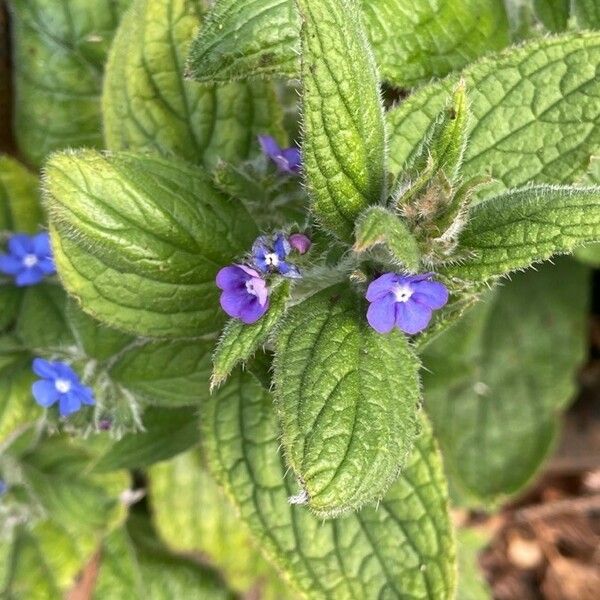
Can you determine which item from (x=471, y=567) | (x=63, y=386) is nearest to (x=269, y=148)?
(x=63, y=386)

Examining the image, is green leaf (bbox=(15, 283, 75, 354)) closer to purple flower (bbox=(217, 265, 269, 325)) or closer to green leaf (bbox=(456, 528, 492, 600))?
purple flower (bbox=(217, 265, 269, 325))

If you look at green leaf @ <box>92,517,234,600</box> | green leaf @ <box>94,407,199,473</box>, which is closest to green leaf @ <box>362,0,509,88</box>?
green leaf @ <box>94,407,199,473</box>

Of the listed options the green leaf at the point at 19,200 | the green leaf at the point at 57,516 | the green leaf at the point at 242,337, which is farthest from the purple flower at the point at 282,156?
the green leaf at the point at 57,516

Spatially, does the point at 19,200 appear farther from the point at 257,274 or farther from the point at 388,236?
the point at 388,236

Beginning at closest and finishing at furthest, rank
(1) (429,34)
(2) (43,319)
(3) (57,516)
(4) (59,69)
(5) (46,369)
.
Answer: (5) (46,369) < (1) (429,34) < (2) (43,319) < (4) (59,69) < (3) (57,516)

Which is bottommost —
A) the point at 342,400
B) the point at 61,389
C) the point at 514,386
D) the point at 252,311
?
the point at 514,386

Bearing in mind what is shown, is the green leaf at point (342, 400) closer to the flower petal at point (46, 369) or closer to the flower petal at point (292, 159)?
the flower petal at point (292, 159)
